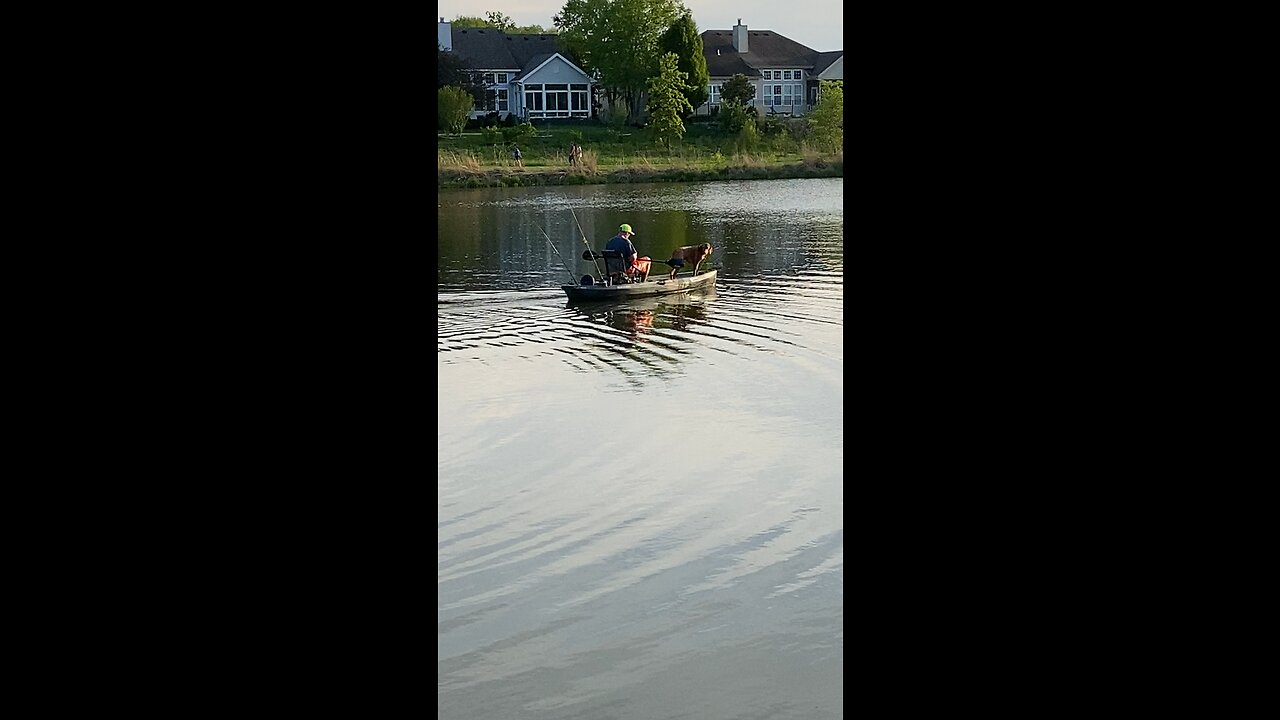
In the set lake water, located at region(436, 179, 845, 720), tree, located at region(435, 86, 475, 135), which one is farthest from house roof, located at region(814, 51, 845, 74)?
lake water, located at region(436, 179, 845, 720)

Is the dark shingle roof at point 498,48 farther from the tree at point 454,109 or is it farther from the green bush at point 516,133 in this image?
the green bush at point 516,133

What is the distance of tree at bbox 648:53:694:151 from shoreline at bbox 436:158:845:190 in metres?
4.35

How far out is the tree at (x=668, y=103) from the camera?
3600 cm

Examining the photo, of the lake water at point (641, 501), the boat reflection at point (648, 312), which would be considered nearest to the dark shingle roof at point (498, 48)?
the lake water at point (641, 501)

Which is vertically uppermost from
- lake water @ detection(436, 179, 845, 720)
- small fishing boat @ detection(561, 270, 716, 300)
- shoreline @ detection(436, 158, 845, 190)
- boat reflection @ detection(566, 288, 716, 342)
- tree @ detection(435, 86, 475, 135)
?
tree @ detection(435, 86, 475, 135)

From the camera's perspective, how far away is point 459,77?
3978 cm

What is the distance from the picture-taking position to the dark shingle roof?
1678 inches

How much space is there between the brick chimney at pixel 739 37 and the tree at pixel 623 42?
3.88 meters

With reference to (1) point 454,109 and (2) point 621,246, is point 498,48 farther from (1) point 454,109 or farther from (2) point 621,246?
(2) point 621,246

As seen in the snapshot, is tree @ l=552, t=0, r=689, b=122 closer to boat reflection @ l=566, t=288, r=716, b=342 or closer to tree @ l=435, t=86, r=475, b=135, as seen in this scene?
tree @ l=435, t=86, r=475, b=135
